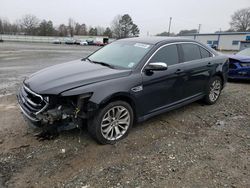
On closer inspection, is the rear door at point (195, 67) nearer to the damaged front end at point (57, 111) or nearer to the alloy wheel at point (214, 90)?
the alloy wheel at point (214, 90)

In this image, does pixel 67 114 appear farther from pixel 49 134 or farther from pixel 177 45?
pixel 177 45

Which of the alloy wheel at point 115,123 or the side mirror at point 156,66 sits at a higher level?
the side mirror at point 156,66

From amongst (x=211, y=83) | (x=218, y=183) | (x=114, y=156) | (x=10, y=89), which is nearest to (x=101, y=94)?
(x=114, y=156)

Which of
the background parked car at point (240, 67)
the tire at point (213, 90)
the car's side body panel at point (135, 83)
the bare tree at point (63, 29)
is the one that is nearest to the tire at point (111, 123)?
the car's side body panel at point (135, 83)

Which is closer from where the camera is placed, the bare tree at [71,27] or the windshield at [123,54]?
the windshield at [123,54]

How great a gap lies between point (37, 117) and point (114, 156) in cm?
123

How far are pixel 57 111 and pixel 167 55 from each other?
2.29 meters

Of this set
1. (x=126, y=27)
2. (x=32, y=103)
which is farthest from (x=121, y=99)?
(x=126, y=27)

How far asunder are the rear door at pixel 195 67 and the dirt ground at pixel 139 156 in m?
0.70

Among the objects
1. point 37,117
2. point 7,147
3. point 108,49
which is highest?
point 108,49

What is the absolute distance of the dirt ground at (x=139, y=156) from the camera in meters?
2.56

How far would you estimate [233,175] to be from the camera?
2.68 meters

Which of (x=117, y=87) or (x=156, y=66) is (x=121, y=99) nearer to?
(x=117, y=87)

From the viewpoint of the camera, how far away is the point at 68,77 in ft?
10.4
